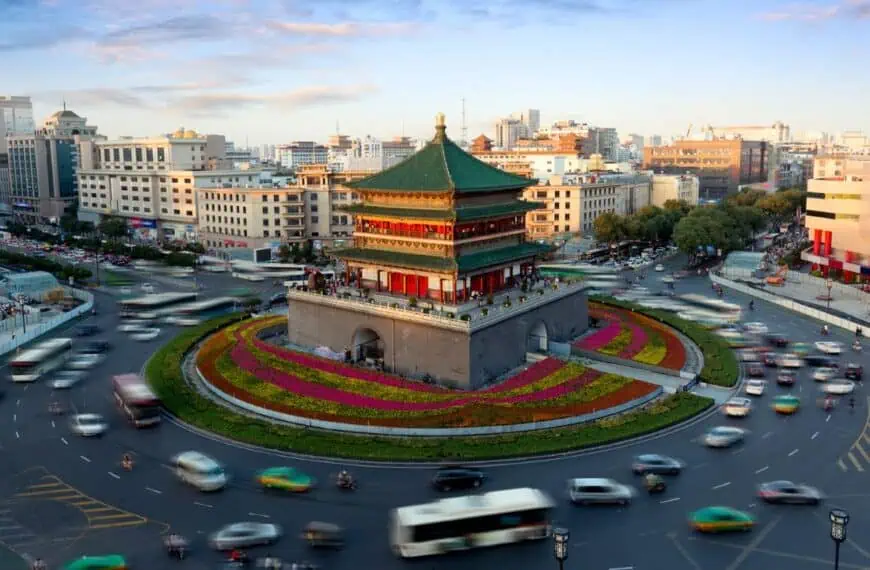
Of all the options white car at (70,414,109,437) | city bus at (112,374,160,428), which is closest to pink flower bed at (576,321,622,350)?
city bus at (112,374,160,428)

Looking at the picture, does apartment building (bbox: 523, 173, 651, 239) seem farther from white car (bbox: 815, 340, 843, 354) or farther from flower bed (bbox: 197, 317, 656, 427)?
flower bed (bbox: 197, 317, 656, 427)

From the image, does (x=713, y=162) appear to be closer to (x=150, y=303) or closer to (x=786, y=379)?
(x=786, y=379)

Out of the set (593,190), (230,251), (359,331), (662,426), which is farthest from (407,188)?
(593,190)

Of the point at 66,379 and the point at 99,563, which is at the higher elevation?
the point at 66,379

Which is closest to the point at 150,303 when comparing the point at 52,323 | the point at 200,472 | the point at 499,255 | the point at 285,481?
the point at 52,323

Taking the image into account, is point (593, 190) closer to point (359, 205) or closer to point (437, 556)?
point (359, 205)

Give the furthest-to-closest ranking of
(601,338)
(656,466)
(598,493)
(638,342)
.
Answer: (601,338) < (638,342) < (656,466) < (598,493)
